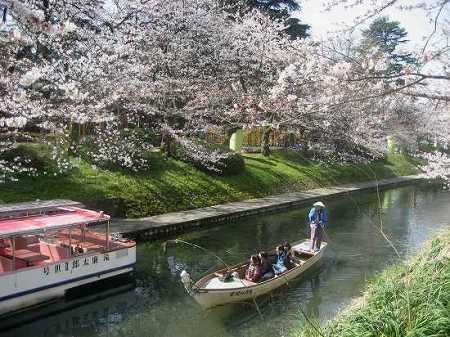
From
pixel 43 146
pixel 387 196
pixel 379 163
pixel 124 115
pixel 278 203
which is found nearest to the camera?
pixel 43 146

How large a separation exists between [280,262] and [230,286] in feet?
9.76

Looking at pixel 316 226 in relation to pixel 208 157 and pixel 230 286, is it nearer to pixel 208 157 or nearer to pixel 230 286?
pixel 230 286

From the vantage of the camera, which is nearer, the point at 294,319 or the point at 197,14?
the point at 294,319

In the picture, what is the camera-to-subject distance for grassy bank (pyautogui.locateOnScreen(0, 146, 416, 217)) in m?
22.0

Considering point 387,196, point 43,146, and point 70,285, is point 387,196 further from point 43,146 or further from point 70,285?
point 70,285

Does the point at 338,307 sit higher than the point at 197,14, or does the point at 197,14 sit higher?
the point at 197,14

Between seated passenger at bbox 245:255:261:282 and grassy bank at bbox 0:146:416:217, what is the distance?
7783 millimetres

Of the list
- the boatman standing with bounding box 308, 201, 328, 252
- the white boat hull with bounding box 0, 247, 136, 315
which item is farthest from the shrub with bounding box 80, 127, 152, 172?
the boatman standing with bounding box 308, 201, 328, 252

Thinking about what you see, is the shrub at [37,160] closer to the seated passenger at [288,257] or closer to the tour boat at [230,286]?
the tour boat at [230,286]

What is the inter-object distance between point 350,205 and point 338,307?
1992 cm

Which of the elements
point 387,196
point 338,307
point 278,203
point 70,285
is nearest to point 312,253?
point 338,307

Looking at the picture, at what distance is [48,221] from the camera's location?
1479cm

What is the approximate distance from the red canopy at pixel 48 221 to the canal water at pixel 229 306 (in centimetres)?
237

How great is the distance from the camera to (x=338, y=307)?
→ 48.7ft
